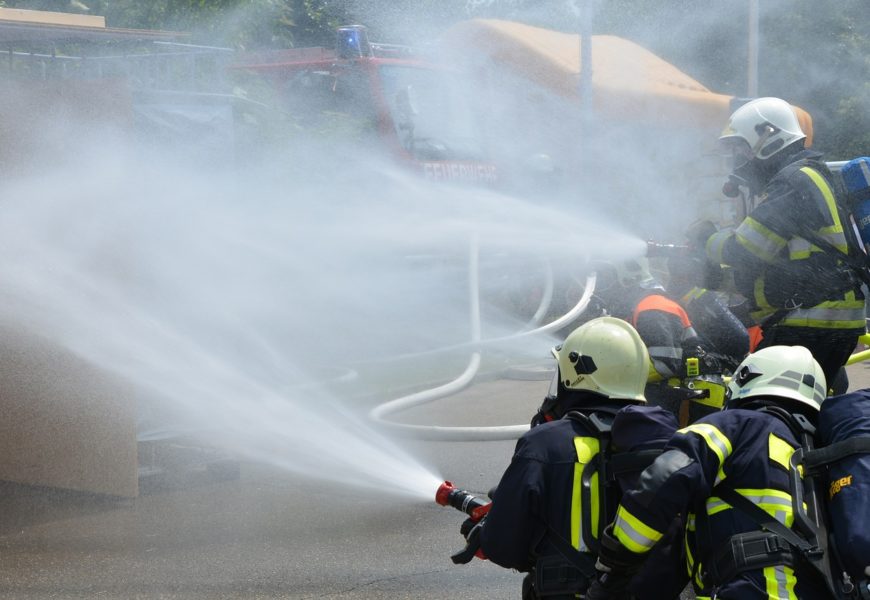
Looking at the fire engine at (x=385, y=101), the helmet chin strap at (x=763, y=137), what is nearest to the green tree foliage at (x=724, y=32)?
the fire engine at (x=385, y=101)

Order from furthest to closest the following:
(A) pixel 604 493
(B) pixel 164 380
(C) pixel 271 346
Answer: (C) pixel 271 346 → (B) pixel 164 380 → (A) pixel 604 493

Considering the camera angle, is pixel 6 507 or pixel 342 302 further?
pixel 342 302

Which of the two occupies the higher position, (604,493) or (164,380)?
(604,493)

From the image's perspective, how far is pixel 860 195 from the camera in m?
4.12

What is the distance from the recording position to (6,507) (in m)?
5.39

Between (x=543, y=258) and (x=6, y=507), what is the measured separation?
18.5 feet

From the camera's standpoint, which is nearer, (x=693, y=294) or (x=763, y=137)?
(x=763, y=137)

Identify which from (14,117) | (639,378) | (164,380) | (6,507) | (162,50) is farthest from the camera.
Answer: (162,50)

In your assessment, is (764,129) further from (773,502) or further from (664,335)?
(773,502)

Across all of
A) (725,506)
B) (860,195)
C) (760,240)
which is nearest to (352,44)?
(760,240)

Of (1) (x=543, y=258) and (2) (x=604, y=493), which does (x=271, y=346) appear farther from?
(2) (x=604, y=493)

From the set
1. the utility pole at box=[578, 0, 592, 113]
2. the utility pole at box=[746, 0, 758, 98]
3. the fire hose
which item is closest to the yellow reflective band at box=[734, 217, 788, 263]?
the fire hose

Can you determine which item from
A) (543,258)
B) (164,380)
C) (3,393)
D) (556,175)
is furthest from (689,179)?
(3,393)

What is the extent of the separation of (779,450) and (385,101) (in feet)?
27.4
